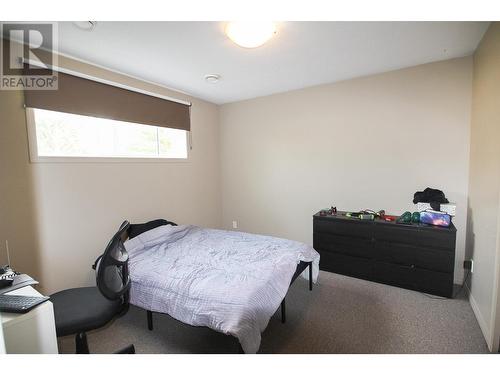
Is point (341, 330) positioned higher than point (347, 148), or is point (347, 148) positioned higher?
point (347, 148)

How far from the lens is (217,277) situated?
5.65 ft

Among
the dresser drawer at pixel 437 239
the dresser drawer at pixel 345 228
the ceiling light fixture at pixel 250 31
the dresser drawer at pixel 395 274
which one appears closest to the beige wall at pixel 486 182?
the dresser drawer at pixel 437 239

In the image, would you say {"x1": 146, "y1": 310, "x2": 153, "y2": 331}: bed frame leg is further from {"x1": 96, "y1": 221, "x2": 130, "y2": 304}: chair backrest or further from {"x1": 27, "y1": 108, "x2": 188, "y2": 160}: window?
{"x1": 27, "y1": 108, "x2": 188, "y2": 160}: window

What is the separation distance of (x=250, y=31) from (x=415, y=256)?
8.59ft

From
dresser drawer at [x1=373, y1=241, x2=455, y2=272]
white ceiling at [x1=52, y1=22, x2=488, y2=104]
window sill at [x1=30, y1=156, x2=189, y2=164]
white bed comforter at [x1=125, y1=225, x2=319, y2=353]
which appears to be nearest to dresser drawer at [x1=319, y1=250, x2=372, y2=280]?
dresser drawer at [x1=373, y1=241, x2=455, y2=272]

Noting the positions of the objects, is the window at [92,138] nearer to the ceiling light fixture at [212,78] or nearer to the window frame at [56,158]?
the window frame at [56,158]

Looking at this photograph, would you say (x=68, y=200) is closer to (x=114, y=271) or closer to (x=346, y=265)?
(x=114, y=271)

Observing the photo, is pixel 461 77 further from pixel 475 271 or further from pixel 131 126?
pixel 131 126

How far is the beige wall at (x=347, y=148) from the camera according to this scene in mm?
2451

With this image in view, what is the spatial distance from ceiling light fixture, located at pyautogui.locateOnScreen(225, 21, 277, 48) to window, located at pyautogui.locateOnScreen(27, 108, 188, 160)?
170 centimetres

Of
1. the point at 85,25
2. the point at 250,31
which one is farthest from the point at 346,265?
the point at 85,25

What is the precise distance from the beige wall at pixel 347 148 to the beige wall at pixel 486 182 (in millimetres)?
187

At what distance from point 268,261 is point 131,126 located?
2.28 meters

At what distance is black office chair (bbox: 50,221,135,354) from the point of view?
1342 mm
